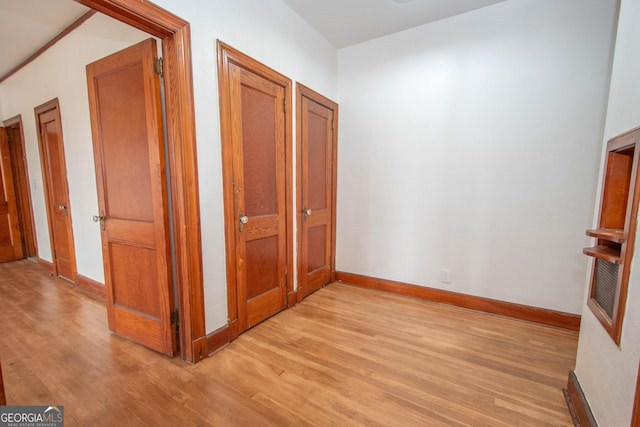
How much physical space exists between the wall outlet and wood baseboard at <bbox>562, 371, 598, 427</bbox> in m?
1.22

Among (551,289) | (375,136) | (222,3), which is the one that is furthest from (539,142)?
(222,3)

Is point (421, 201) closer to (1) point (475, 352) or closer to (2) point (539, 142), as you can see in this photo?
(2) point (539, 142)

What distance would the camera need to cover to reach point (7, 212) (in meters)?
4.08

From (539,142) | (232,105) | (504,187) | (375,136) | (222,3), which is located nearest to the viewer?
(222,3)

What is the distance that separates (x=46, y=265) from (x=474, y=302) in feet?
18.7

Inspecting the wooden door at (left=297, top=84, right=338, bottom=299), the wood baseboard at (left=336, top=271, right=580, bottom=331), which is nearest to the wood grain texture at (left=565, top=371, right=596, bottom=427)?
the wood baseboard at (left=336, top=271, right=580, bottom=331)

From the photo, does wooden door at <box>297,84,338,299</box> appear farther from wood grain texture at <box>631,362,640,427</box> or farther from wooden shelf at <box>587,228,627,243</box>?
wood grain texture at <box>631,362,640,427</box>

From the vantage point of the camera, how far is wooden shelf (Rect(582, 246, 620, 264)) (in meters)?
1.15

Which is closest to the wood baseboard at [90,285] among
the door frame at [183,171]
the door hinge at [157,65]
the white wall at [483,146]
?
the door frame at [183,171]

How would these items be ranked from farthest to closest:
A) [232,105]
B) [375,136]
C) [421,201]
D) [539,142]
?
[375,136]
[421,201]
[539,142]
[232,105]

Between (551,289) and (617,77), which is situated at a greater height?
(617,77)

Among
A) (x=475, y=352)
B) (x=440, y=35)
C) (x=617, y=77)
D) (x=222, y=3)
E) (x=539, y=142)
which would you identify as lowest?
(x=475, y=352)

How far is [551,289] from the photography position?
92.0 inches

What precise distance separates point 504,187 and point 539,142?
455mm
